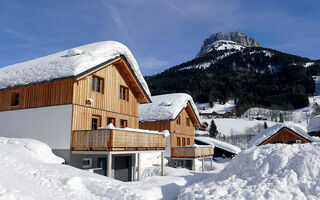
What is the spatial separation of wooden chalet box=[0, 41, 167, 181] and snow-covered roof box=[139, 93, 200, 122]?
757 cm

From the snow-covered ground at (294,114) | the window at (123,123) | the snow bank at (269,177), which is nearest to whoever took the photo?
the snow bank at (269,177)

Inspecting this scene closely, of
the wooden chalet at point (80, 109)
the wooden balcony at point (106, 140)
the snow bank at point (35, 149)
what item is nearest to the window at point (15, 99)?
the wooden chalet at point (80, 109)

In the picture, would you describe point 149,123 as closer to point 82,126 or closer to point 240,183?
point 82,126

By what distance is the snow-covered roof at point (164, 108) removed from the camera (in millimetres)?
26562

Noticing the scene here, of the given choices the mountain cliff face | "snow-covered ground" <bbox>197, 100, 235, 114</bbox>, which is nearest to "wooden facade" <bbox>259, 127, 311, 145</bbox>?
the mountain cliff face

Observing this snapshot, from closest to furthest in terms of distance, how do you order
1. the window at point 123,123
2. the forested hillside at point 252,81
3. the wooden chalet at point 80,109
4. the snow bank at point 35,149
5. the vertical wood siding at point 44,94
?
1. the snow bank at point 35,149
2. the wooden chalet at point 80,109
3. the vertical wood siding at point 44,94
4. the window at point 123,123
5. the forested hillside at point 252,81

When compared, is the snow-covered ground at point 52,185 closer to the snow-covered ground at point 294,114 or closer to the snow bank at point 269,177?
the snow bank at point 269,177

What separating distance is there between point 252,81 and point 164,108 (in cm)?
13901

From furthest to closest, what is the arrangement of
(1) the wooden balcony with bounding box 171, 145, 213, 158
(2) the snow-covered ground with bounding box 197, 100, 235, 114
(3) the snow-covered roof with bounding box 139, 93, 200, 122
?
1. (2) the snow-covered ground with bounding box 197, 100, 235, 114
2. (3) the snow-covered roof with bounding box 139, 93, 200, 122
3. (1) the wooden balcony with bounding box 171, 145, 213, 158

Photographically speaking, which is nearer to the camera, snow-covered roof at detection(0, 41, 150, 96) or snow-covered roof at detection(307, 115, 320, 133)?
snow-covered roof at detection(0, 41, 150, 96)

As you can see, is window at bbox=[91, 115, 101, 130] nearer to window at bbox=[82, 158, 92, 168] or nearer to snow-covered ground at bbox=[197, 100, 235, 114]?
window at bbox=[82, 158, 92, 168]

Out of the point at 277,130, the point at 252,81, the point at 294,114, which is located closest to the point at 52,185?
the point at 277,130

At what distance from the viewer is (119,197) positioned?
8945mm

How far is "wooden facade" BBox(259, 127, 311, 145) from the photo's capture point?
30266 mm
